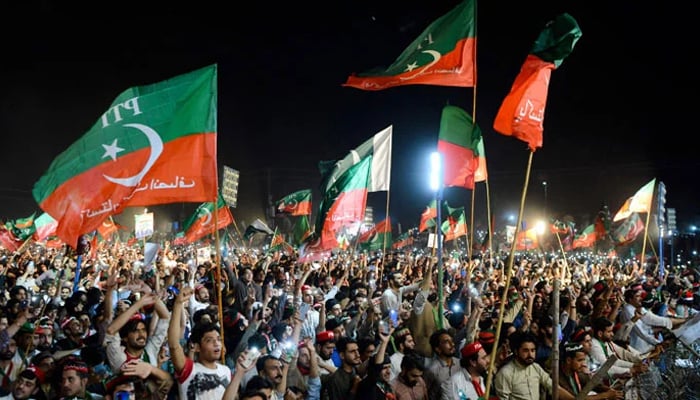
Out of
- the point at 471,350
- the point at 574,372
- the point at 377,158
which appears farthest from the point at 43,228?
the point at 574,372

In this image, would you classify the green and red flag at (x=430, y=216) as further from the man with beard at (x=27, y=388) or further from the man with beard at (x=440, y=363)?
the man with beard at (x=27, y=388)

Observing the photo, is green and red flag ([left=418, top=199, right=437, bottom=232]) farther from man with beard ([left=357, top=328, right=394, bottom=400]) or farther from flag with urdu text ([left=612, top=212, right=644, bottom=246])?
man with beard ([left=357, top=328, right=394, bottom=400])

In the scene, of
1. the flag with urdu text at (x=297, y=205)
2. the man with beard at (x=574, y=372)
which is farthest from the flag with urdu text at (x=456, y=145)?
the flag with urdu text at (x=297, y=205)

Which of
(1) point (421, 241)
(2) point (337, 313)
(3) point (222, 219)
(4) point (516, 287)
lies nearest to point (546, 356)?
(2) point (337, 313)

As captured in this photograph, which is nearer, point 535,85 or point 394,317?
point 535,85

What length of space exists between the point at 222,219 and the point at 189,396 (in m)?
11.9

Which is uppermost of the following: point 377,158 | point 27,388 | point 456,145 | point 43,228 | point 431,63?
point 431,63

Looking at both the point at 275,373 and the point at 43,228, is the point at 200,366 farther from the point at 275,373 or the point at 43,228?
the point at 43,228

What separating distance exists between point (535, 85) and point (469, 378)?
3.58 metres

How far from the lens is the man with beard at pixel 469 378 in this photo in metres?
5.13

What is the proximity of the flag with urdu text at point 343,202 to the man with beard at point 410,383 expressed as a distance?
6134 mm

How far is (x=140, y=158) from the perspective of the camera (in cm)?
583

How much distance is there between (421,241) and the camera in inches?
2987

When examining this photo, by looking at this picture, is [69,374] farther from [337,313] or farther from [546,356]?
[546,356]
